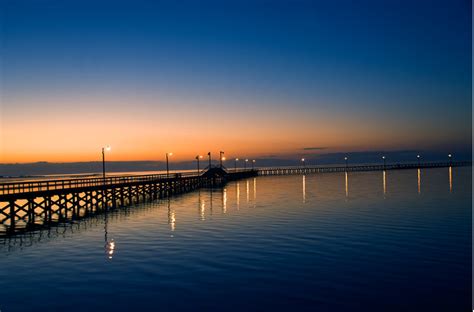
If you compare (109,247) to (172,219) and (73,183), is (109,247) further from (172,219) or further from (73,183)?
(73,183)

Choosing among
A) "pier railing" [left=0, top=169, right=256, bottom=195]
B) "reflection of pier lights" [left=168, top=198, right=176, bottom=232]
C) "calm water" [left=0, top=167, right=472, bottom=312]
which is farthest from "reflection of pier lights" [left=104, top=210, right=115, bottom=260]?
"pier railing" [left=0, top=169, right=256, bottom=195]

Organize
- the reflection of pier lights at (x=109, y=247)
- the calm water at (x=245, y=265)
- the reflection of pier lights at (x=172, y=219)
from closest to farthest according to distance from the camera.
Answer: the calm water at (x=245, y=265) → the reflection of pier lights at (x=109, y=247) → the reflection of pier lights at (x=172, y=219)

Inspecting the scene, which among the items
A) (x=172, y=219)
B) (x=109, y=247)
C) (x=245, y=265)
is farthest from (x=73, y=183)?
(x=245, y=265)

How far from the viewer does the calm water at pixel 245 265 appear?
11461 mm

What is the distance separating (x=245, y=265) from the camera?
50.0 feet

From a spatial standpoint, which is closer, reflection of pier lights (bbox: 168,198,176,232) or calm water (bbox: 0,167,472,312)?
calm water (bbox: 0,167,472,312)

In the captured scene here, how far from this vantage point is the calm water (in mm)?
11461

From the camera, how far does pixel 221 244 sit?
19219 mm

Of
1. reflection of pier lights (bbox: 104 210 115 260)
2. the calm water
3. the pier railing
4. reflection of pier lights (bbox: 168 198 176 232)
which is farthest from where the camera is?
the pier railing

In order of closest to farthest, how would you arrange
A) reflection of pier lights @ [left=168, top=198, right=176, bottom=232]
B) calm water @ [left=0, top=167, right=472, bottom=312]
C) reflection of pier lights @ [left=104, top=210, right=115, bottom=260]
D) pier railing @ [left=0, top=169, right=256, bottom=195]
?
calm water @ [left=0, top=167, right=472, bottom=312], reflection of pier lights @ [left=104, top=210, right=115, bottom=260], reflection of pier lights @ [left=168, top=198, right=176, bottom=232], pier railing @ [left=0, top=169, right=256, bottom=195]

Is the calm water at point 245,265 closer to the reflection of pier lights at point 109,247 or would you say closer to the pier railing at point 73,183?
the reflection of pier lights at point 109,247

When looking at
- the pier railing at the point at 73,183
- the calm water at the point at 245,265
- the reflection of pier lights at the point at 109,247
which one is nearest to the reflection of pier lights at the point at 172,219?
the calm water at the point at 245,265

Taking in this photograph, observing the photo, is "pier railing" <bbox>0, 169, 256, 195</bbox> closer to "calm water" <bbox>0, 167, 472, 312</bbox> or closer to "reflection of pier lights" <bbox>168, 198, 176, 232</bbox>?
"calm water" <bbox>0, 167, 472, 312</bbox>

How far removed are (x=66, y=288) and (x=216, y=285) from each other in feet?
16.1
